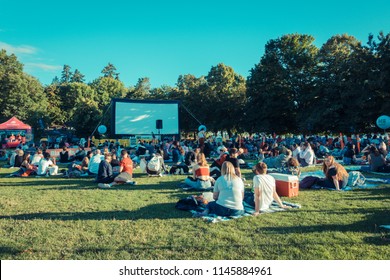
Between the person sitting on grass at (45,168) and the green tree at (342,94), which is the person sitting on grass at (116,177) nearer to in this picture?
the person sitting on grass at (45,168)

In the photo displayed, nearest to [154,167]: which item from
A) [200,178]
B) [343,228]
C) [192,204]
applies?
[200,178]

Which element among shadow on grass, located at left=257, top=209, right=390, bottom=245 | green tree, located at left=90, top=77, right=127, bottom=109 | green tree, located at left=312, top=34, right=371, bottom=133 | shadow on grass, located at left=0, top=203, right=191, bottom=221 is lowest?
shadow on grass, located at left=0, top=203, right=191, bottom=221

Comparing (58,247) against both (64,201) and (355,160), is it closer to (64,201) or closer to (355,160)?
(64,201)

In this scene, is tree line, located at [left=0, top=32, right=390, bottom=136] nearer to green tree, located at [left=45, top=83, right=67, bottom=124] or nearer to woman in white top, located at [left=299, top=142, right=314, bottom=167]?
green tree, located at [left=45, top=83, right=67, bottom=124]

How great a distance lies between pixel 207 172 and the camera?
27.7 feet

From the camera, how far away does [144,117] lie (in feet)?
84.4

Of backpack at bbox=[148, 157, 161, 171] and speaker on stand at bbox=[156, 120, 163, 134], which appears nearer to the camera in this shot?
backpack at bbox=[148, 157, 161, 171]

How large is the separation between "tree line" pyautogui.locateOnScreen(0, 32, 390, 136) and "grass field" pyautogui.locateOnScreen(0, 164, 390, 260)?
19.7m

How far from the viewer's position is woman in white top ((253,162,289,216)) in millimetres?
5547

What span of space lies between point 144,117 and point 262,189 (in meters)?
20.9

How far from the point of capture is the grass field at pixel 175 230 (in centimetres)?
385

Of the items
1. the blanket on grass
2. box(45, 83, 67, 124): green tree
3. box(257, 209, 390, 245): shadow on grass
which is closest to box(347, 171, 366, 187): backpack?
the blanket on grass

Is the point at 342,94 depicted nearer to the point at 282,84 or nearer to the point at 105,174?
the point at 282,84

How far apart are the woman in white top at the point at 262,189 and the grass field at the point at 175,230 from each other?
30 centimetres
